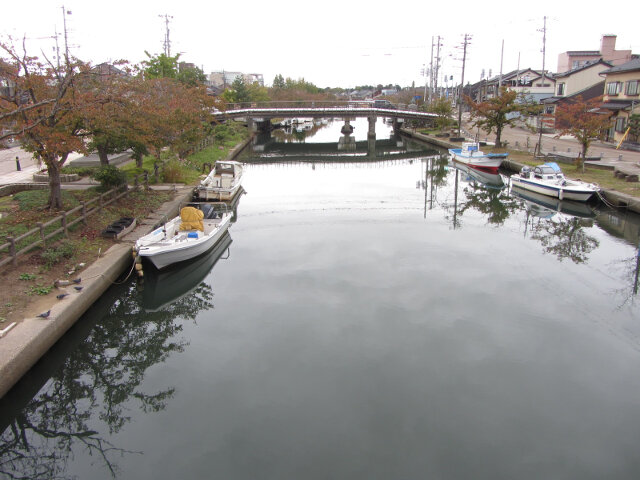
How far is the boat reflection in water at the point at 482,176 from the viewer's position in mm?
33938

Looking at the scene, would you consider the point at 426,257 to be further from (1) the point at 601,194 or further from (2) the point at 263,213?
(1) the point at 601,194

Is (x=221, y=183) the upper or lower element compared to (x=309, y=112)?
lower

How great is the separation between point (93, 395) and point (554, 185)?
24.8m

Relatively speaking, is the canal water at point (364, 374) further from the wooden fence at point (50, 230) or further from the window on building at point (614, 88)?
the window on building at point (614, 88)

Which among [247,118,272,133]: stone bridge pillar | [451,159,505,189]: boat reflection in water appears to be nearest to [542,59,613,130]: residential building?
[451,159,505,189]: boat reflection in water

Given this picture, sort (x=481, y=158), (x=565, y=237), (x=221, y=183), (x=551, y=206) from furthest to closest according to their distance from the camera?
(x=481, y=158) → (x=221, y=183) → (x=551, y=206) → (x=565, y=237)

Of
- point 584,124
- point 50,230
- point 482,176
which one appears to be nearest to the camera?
point 50,230

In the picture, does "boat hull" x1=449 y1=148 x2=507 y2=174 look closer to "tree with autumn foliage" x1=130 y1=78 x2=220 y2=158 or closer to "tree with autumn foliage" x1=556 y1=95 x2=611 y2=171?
"tree with autumn foliage" x1=556 y1=95 x2=611 y2=171

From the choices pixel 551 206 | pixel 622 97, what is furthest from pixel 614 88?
pixel 551 206

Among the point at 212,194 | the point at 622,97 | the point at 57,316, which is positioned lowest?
the point at 57,316

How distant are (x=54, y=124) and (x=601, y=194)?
83.9 feet

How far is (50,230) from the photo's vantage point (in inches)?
612

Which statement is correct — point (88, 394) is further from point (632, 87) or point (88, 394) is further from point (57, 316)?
point (632, 87)

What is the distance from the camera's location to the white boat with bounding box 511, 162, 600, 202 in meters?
25.4
